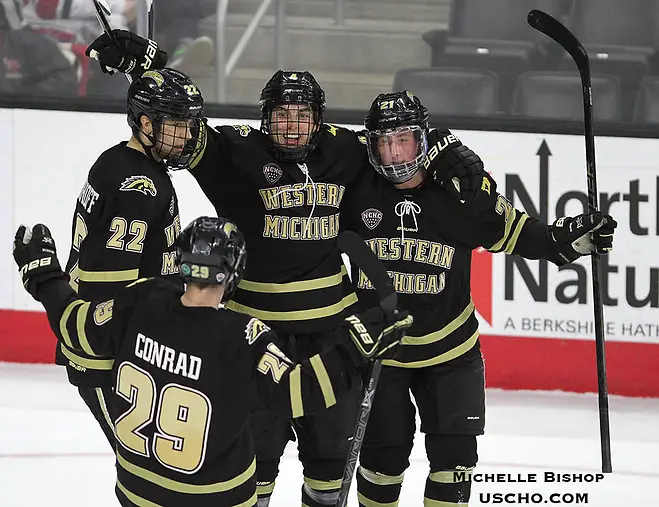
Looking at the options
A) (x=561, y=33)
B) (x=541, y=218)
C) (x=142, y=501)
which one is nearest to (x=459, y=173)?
(x=561, y=33)

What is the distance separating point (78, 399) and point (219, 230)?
2.61 m

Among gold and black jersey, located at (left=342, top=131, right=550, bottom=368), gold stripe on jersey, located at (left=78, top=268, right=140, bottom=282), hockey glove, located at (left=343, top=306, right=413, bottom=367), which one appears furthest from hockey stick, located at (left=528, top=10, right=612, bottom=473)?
gold stripe on jersey, located at (left=78, top=268, right=140, bottom=282)

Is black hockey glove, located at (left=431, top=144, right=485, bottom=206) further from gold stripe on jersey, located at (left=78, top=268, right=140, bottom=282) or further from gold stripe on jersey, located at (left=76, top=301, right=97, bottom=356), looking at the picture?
gold stripe on jersey, located at (left=76, top=301, right=97, bottom=356)

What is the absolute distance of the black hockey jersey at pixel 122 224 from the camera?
9.89ft

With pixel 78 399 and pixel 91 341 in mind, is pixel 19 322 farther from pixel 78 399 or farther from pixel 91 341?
pixel 91 341

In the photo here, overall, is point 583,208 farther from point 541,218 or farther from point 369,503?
point 369,503

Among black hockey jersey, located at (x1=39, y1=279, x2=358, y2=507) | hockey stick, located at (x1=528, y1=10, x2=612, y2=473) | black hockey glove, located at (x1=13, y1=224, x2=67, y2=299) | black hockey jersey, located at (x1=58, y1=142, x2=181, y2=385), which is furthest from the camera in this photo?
hockey stick, located at (x1=528, y1=10, x2=612, y2=473)

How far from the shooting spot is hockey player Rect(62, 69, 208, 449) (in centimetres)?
302

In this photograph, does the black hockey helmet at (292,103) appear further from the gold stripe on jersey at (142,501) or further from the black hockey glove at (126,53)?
the gold stripe on jersey at (142,501)

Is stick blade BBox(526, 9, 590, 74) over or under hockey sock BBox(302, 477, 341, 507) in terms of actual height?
over

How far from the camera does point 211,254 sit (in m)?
2.52

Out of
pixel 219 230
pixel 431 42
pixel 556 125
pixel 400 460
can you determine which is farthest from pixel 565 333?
pixel 219 230

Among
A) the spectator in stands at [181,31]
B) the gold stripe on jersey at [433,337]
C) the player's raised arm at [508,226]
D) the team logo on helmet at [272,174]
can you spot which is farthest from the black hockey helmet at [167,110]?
the spectator in stands at [181,31]

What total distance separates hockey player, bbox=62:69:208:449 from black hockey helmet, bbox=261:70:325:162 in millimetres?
200
